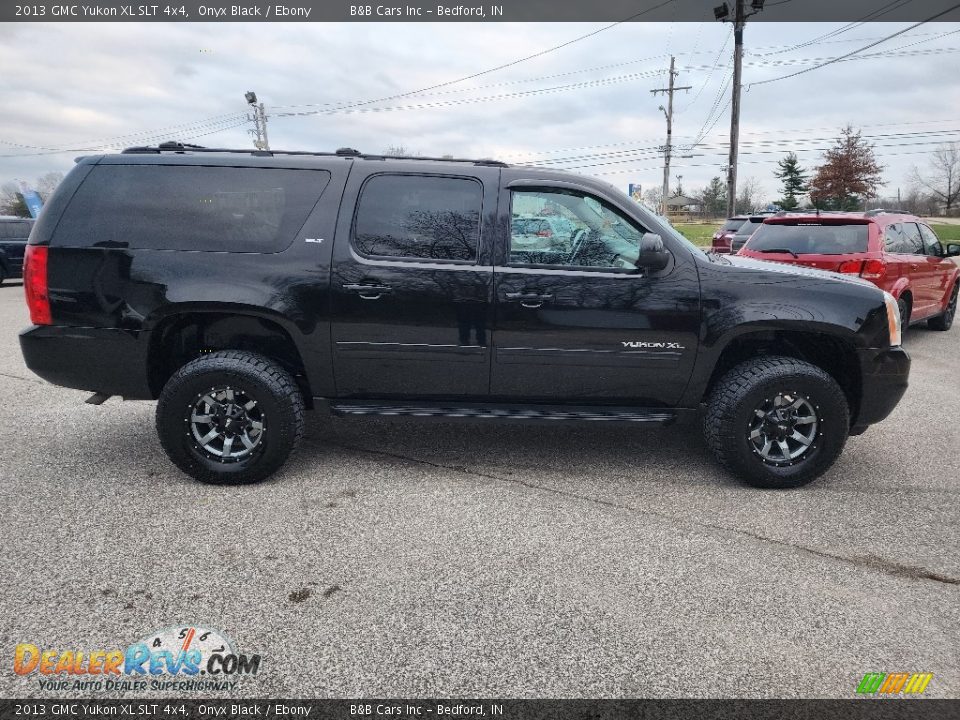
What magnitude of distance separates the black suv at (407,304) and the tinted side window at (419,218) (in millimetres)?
12

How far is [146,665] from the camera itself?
2.17 m

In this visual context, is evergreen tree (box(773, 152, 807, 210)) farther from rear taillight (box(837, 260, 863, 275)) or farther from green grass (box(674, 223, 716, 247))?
rear taillight (box(837, 260, 863, 275))

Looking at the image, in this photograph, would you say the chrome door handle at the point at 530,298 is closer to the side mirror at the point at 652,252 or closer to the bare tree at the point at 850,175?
the side mirror at the point at 652,252

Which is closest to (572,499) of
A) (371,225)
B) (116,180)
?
(371,225)

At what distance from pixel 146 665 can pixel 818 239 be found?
24.2 ft

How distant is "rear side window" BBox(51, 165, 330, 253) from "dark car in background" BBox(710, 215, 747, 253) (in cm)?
1067

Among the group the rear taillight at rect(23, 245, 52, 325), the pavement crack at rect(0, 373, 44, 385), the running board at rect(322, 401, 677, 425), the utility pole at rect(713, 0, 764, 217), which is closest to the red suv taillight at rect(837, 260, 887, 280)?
the running board at rect(322, 401, 677, 425)

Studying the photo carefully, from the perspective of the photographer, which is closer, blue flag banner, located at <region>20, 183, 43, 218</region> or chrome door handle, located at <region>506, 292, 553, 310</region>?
chrome door handle, located at <region>506, 292, 553, 310</region>

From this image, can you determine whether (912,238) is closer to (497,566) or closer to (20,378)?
(497,566)

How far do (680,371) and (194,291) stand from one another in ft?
9.36

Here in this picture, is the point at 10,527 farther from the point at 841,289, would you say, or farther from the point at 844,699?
the point at 841,289

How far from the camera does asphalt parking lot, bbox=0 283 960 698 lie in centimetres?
220

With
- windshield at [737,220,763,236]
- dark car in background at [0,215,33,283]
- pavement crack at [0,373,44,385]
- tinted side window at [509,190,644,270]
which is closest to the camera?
tinted side window at [509,190,644,270]

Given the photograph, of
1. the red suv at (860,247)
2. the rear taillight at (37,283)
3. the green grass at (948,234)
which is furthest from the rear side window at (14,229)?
the green grass at (948,234)
